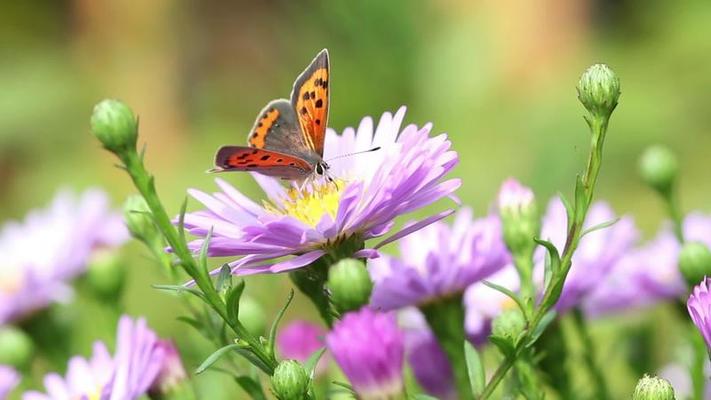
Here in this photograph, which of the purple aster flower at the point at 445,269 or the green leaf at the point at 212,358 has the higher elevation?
the purple aster flower at the point at 445,269

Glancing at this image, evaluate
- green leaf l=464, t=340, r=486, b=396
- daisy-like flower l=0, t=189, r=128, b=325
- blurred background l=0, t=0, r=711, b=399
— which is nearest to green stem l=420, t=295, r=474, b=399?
green leaf l=464, t=340, r=486, b=396

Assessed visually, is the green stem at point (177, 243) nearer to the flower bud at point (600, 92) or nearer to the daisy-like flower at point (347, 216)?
the daisy-like flower at point (347, 216)

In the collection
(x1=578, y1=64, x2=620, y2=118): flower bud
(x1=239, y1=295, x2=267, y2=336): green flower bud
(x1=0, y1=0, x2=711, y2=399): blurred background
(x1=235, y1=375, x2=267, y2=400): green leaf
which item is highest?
(x1=0, y1=0, x2=711, y2=399): blurred background

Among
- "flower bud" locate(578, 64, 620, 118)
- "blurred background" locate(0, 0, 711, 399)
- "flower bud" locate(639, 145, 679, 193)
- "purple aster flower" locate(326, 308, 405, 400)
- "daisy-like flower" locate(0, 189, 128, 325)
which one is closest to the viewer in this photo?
"purple aster flower" locate(326, 308, 405, 400)

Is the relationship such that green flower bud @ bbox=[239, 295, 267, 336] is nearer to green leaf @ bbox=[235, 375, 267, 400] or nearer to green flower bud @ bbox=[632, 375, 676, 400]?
green leaf @ bbox=[235, 375, 267, 400]

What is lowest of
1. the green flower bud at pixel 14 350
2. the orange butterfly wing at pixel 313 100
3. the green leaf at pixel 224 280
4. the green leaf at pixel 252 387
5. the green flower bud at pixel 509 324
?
the green leaf at pixel 252 387

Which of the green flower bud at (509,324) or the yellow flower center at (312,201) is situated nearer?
the green flower bud at (509,324)

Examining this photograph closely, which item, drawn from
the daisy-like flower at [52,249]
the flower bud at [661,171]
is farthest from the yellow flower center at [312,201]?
the daisy-like flower at [52,249]

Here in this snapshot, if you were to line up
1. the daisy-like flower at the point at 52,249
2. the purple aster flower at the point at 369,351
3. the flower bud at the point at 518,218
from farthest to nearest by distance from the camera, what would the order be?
the daisy-like flower at the point at 52,249 < the flower bud at the point at 518,218 < the purple aster flower at the point at 369,351
